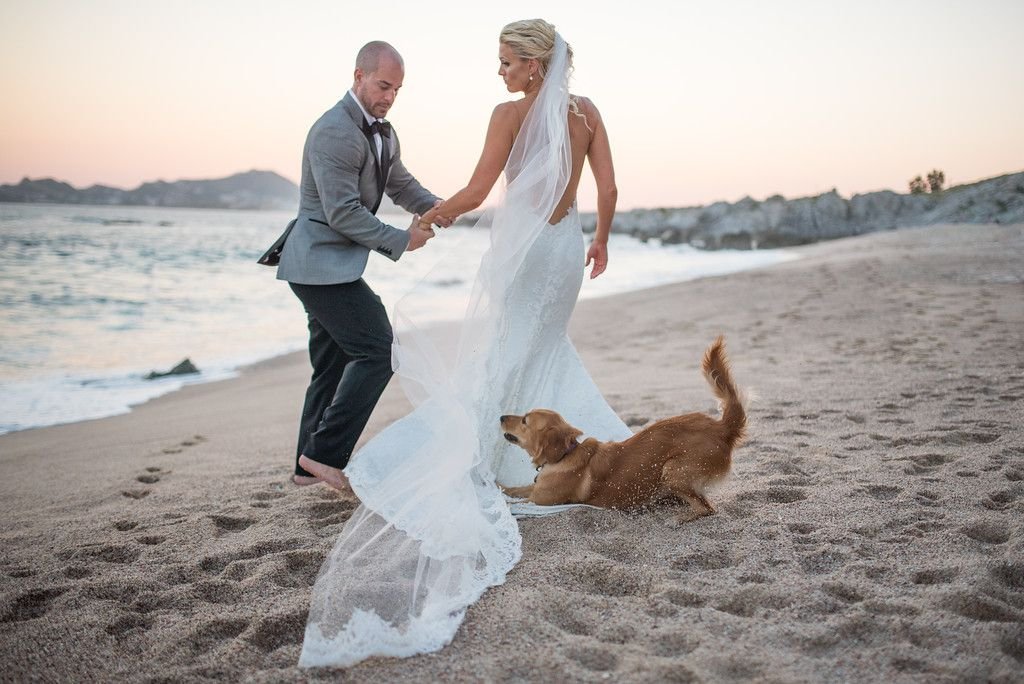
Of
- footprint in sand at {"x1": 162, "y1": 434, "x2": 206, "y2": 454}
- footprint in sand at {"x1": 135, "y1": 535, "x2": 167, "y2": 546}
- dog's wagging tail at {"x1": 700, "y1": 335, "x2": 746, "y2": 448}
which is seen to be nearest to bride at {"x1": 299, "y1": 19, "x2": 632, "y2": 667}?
dog's wagging tail at {"x1": 700, "y1": 335, "x2": 746, "y2": 448}

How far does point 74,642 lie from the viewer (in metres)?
2.74

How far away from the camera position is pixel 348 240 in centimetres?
419

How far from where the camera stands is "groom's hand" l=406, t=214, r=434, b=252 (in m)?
4.22

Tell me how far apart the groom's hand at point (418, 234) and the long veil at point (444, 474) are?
0.38 m

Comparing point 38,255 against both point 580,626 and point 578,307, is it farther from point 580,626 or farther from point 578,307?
point 580,626

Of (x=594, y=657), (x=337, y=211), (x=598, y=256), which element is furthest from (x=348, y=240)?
(x=594, y=657)

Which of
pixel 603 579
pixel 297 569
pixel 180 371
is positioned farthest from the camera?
pixel 180 371

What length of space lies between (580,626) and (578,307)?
1234 cm

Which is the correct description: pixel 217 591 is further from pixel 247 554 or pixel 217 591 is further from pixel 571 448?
pixel 571 448

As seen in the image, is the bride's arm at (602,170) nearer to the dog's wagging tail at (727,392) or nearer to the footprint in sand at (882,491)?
the dog's wagging tail at (727,392)

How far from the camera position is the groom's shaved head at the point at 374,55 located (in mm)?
3995

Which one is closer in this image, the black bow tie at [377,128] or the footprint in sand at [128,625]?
the footprint in sand at [128,625]

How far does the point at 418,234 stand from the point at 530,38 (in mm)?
1268

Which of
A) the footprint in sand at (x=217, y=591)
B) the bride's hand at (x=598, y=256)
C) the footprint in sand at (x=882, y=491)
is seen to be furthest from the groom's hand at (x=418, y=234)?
the footprint in sand at (x=882, y=491)
